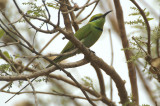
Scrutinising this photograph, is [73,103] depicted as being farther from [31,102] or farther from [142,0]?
[142,0]

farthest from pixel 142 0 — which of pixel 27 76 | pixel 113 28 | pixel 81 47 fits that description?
pixel 27 76

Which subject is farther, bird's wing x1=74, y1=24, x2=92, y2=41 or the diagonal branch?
bird's wing x1=74, y1=24, x2=92, y2=41

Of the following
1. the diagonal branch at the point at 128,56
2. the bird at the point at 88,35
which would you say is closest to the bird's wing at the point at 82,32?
the bird at the point at 88,35

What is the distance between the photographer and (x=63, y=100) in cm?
376

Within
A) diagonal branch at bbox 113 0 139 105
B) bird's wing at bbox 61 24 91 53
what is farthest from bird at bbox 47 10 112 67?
diagonal branch at bbox 113 0 139 105

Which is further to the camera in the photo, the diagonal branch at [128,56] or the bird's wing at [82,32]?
the bird's wing at [82,32]

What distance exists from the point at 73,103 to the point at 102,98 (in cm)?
102

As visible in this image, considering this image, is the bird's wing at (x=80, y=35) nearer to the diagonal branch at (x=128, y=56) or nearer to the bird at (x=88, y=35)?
the bird at (x=88, y=35)

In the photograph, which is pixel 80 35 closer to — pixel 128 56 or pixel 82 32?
pixel 82 32

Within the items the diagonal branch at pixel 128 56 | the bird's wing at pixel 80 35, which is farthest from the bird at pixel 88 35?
the diagonal branch at pixel 128 56

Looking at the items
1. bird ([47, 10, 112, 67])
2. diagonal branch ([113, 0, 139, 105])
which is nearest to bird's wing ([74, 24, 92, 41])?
bird ([47, 10, 112, 67])

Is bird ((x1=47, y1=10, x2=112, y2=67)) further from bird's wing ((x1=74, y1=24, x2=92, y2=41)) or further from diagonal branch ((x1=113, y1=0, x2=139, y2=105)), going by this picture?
diagonal branch ((x1=113, y1=0, x2=139, y2=105))

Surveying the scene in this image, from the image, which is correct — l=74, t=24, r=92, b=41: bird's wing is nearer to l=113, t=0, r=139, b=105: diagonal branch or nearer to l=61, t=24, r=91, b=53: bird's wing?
l=61, t=24, r=91, b=53: bird's wing

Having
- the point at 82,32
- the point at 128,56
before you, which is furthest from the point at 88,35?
the point at 128,56
